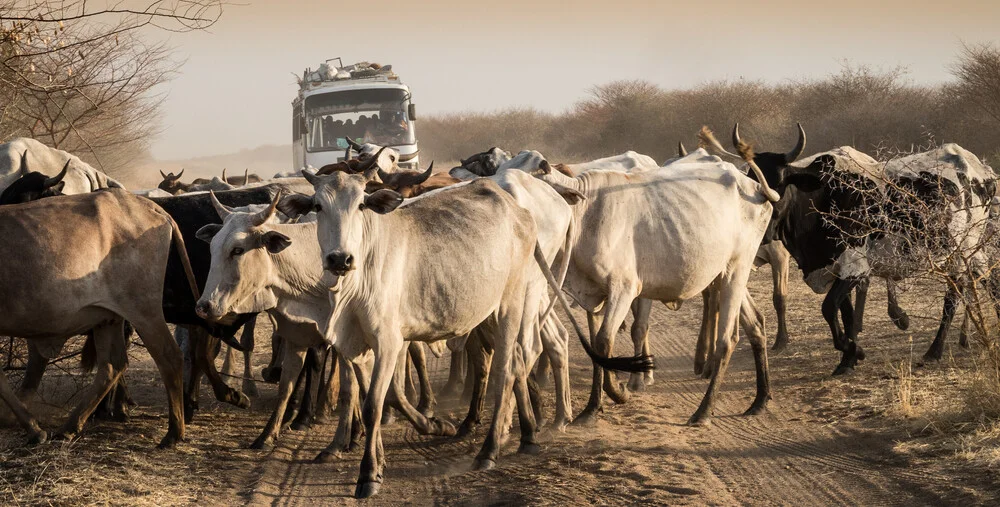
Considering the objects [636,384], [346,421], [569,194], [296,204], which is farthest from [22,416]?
[636,384]

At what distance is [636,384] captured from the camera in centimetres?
934

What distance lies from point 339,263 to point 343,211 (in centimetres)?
35

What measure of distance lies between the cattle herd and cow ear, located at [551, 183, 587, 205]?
0.06 ft

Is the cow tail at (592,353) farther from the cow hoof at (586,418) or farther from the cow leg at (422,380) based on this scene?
the cow leg at (422,380)

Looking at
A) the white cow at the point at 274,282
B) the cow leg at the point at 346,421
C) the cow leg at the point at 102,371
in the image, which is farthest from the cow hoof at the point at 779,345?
the cow leg at the point at 102,371

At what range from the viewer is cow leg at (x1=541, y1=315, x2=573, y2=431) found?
311 inches

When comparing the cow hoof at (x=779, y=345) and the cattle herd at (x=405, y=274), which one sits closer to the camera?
the cattle herd at (x=405, y=274)

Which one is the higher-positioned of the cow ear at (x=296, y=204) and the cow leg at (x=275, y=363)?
the cow ear at (x=296, y=204)

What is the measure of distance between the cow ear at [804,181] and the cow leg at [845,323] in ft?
3.03

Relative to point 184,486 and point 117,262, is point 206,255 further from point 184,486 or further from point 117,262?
point 184,486

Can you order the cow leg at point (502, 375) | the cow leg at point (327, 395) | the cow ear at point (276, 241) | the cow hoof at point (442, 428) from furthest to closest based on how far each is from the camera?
the cow leg at point (327, 395), the cow hoof at point (442, 428), the cow leg at point (502, 375), the cow ear at point (276, 241)

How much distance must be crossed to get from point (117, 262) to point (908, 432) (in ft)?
17.4

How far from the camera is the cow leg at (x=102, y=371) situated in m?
7.35

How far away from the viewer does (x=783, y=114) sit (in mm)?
36938
